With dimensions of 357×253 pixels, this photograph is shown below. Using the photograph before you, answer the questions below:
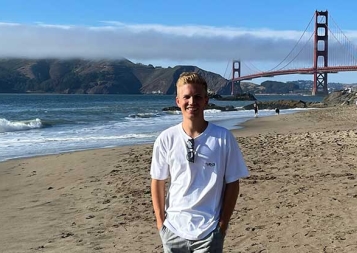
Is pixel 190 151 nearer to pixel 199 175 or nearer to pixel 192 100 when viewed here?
pixel 199 175

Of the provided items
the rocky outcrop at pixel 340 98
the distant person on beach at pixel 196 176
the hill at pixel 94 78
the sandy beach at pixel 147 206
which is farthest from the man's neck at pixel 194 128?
the hill at pixel 94 78

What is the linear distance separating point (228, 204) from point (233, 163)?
191 mm

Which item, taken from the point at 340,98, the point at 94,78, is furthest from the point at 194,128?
the point at 94,78

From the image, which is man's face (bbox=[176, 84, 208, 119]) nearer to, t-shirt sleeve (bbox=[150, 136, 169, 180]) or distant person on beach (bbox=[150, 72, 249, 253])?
distant person on beach (bbox=[150, 72, 249, 253])

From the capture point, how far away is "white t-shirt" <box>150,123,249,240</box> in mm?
2273

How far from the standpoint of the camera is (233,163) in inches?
91.4

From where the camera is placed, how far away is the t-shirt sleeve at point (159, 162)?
2.35m

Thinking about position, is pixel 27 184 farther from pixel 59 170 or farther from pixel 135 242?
pixel 135 242

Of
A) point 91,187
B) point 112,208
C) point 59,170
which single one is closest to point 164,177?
point 112,208

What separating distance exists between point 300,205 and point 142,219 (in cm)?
168

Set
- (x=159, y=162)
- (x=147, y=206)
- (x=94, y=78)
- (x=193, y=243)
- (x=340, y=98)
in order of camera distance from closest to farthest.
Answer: (x=193, y=243), (x=159, y=162), (x=147, y=206), (x=340, y=98), (x=94, y=78)

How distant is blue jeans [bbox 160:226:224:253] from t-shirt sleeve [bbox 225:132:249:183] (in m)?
0.25

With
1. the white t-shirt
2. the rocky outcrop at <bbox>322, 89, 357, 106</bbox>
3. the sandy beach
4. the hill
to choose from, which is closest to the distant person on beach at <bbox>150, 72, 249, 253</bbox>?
the white t-shirt

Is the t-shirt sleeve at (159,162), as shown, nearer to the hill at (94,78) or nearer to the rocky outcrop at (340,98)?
the rocky outcrop at (340,98)
